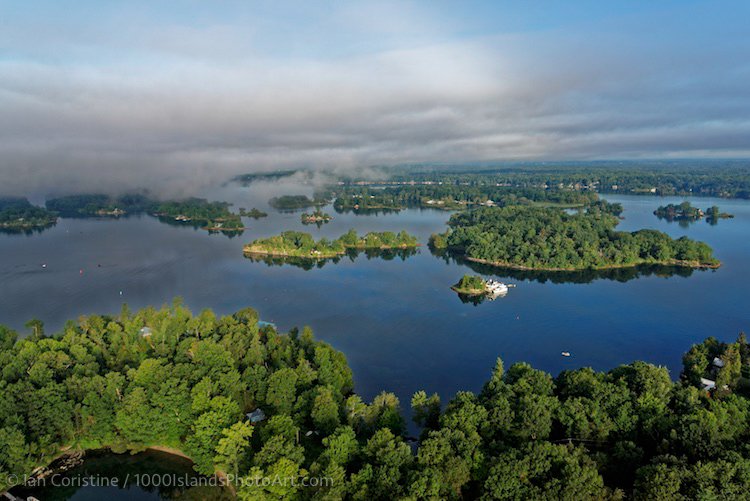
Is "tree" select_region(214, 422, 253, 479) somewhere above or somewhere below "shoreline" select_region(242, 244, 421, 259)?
below

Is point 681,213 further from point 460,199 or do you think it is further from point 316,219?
point 316,219

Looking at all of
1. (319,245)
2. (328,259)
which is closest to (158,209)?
(319,245)

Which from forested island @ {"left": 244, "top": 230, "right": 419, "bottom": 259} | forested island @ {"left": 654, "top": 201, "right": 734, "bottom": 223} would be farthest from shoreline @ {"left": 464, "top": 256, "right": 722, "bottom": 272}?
forested island @ {"left": 654, "top": 201, "right": 734, "bottom": 223}

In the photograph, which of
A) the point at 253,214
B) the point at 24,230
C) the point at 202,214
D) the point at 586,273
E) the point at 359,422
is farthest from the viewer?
the point at 253,214

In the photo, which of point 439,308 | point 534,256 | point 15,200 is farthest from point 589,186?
point 15,200

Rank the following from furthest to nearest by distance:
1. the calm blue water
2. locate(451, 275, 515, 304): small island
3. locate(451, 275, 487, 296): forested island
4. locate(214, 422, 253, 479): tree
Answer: locate(451, 275, 487, 296): forested island → locate(451, 275, 515, 304): small island → the calm blue water → locate(214, 422, 253, 479): tree

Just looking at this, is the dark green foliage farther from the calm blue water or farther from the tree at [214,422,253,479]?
the tree at [214,422,253,479]

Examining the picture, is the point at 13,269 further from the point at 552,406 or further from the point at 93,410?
the point at 552,406
